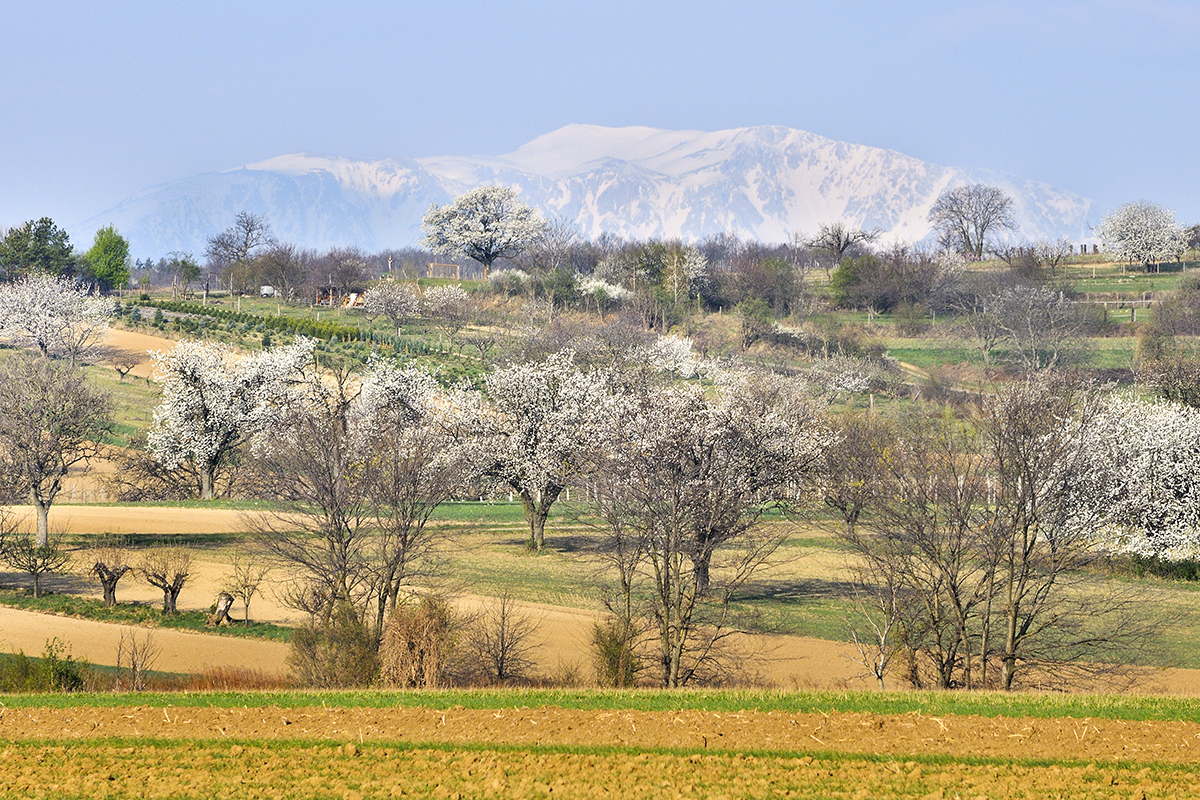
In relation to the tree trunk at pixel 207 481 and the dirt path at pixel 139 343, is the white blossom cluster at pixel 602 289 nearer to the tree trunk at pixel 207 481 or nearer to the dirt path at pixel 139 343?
the dirt path at pixel 139 343

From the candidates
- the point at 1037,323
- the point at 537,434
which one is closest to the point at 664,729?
the point at 537,434

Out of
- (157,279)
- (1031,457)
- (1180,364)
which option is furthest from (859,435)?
(157,279)

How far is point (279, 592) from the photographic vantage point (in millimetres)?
32000

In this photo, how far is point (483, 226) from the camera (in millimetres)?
116062

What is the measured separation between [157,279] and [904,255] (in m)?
155

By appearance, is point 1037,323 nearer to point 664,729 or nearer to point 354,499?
point 354,499

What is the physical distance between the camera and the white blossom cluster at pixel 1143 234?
106438 millimetres

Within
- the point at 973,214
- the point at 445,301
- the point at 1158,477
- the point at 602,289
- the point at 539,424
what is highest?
the point at 973,214

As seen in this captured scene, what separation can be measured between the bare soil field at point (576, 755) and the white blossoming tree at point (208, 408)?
3688 centimetres

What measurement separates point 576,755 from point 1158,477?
3268cm

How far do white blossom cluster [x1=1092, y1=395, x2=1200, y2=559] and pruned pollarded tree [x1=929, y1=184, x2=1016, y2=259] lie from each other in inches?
3795

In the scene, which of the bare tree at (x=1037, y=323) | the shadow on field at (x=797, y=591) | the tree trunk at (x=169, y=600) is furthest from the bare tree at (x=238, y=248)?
the shadow on field at (x=797, y=591)

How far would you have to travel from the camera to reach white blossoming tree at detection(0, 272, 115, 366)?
74062 mm

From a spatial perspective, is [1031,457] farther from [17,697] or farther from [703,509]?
[17,697]
